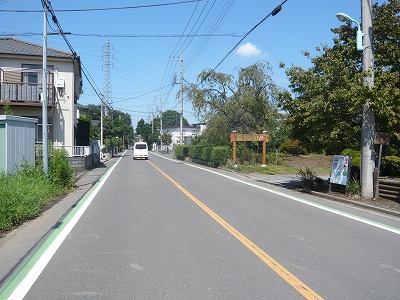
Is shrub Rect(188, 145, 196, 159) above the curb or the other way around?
above

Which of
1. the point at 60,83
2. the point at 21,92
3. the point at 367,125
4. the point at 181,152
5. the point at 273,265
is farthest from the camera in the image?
the point at 181,152

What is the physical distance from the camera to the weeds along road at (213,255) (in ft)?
17.2

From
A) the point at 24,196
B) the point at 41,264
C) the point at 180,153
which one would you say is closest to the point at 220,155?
the point at 180,153

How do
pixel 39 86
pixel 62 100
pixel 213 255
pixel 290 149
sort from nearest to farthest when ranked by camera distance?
pixel 213 255 → pixel 39 86 → pixel 62 100 → pixel 290 149

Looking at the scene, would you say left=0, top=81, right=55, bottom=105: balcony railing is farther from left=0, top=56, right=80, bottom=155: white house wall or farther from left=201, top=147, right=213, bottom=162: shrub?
left=201, top=147, right=213, bottom=162: shrub

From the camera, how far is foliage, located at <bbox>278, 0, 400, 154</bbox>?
549 inches

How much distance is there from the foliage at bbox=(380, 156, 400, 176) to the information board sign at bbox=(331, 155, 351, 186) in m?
5.97

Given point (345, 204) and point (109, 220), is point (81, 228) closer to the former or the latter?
point (109, 220)

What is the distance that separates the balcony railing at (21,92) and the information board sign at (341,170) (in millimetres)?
18849

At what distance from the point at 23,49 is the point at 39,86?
4455mm

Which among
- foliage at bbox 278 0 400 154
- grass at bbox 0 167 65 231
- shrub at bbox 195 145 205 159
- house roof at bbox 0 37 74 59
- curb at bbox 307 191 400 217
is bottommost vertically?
curb at bbox 307 191 400 217

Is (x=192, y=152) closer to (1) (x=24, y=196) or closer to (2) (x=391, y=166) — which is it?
(2) (x=391, y=166)

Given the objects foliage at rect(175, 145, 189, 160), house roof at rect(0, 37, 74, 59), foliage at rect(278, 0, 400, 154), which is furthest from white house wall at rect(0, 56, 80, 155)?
foliage at rect(175, 145, 189, 160)

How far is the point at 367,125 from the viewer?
14.1 meters
